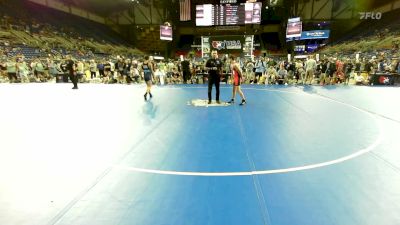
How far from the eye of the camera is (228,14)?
2930 cm

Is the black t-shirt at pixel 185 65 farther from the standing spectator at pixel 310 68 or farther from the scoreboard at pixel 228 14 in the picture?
the scoreboard at pixel 228 14

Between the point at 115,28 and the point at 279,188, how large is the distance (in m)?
50.4

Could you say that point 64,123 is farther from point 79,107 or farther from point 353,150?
point 353,150

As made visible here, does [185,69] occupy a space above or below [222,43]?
below

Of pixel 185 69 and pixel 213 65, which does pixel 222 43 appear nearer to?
pixel 185 69

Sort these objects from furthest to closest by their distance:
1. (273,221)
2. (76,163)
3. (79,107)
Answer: (79,107), (76,163), (273,221)

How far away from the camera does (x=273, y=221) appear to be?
3.21 metres

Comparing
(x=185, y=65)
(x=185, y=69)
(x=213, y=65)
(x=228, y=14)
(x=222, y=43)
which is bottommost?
(x=213, y=65)

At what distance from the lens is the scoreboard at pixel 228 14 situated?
2906cm

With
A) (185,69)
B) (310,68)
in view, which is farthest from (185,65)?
(310,68)

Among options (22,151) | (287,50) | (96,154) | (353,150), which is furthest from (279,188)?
(287,50)

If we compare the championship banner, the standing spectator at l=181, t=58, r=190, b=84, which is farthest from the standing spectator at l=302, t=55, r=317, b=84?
the championship banner

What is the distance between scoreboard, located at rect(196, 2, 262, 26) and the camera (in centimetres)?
2906

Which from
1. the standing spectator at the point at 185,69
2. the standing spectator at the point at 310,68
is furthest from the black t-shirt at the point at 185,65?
the standing spectator at the point at 310,68
